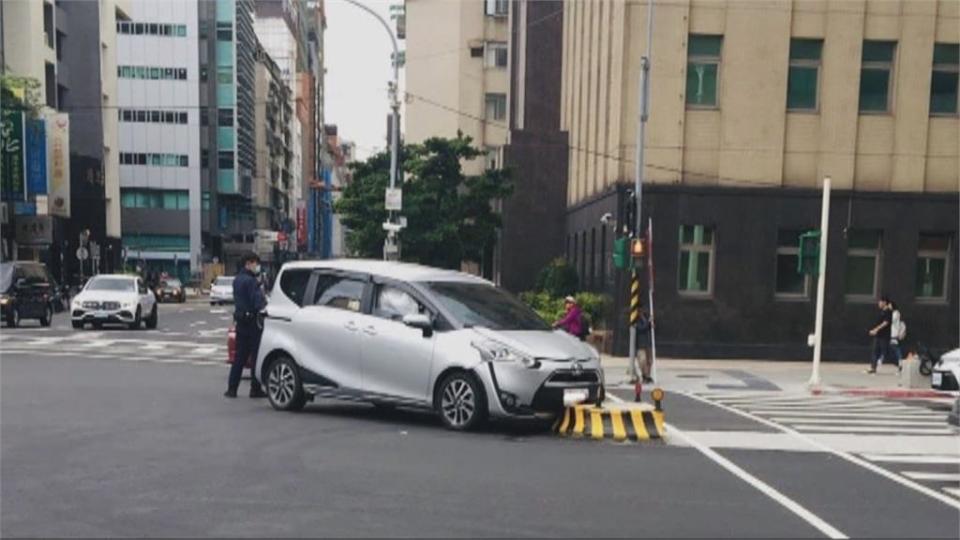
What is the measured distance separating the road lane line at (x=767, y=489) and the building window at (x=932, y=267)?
15.4m

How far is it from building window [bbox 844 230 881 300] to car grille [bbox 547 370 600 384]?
50.6ft

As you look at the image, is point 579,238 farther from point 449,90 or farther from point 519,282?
point 449,90

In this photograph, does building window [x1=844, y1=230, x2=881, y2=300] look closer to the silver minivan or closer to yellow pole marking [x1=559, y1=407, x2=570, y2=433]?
the silver minivan

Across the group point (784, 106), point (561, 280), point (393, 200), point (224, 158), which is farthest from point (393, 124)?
point (224, 158)

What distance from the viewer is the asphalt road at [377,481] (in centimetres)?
625

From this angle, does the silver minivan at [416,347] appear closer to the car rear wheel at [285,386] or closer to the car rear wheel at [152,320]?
the car rear wheel at [285,386]

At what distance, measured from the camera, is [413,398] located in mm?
10203

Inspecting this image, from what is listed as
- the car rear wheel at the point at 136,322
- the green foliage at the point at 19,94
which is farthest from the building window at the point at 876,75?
the green foliage at the point at 19,94

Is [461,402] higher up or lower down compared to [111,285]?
higher up

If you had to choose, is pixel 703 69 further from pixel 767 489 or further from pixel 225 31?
pixel 225 31

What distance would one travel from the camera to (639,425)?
1027cm

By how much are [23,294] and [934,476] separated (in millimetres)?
25104

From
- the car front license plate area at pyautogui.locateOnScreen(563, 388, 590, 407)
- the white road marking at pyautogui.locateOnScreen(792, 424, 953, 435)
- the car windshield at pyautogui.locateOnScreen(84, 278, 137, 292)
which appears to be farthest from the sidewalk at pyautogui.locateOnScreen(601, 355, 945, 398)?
the car windshield at pyautogui.locateOnScreen(84, 278, 137, 292)

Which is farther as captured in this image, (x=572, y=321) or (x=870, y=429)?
(x=572, y=321)
